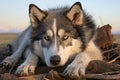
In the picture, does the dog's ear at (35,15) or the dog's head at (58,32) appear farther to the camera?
the dog's ear at (35,15)

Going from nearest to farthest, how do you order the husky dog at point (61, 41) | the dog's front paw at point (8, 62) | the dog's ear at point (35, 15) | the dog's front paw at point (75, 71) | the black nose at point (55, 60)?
the dog's front paw at point (75, 71), the black nose at point (55, 60), the husky dog at point (61, 41), the dog's ear at point (35, 15), the dog's front paw at point (8, 62)

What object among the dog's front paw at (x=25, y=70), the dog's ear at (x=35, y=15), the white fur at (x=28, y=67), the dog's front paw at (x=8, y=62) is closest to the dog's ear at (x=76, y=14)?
the dog's ear at (x=35, y=15)

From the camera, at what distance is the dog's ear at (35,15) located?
6.72 meters

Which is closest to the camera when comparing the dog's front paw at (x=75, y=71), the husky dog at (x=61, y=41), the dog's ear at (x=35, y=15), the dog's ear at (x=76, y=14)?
the dog's front paw at (x=75, y=71)

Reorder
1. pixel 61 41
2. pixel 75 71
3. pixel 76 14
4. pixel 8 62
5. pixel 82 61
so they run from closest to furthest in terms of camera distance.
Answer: pixel 75 71 → pixel 82 61 → pixel 61 41 → pixel 76 14 → pixel 8 62

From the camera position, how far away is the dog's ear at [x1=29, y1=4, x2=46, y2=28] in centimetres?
672

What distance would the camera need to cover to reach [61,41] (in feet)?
20.6

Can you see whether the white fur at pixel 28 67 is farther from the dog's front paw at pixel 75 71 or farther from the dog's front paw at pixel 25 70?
the dog's front paw at pixel 75 71

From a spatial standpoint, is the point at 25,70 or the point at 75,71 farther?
the point at 25,70

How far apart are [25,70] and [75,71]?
0.95 metres

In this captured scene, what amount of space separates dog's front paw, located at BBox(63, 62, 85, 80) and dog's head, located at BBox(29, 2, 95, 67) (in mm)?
283

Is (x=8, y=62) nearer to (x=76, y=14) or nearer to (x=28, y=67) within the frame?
(x=28, y=67)

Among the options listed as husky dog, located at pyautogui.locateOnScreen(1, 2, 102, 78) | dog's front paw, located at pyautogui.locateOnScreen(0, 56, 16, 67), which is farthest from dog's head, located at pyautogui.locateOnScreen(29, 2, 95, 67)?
dog's front paw, located at pyautogui.locateOnScreen(0, 56, 16, 67)

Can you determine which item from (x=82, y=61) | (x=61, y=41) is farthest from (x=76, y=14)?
(x=82, y=61)
